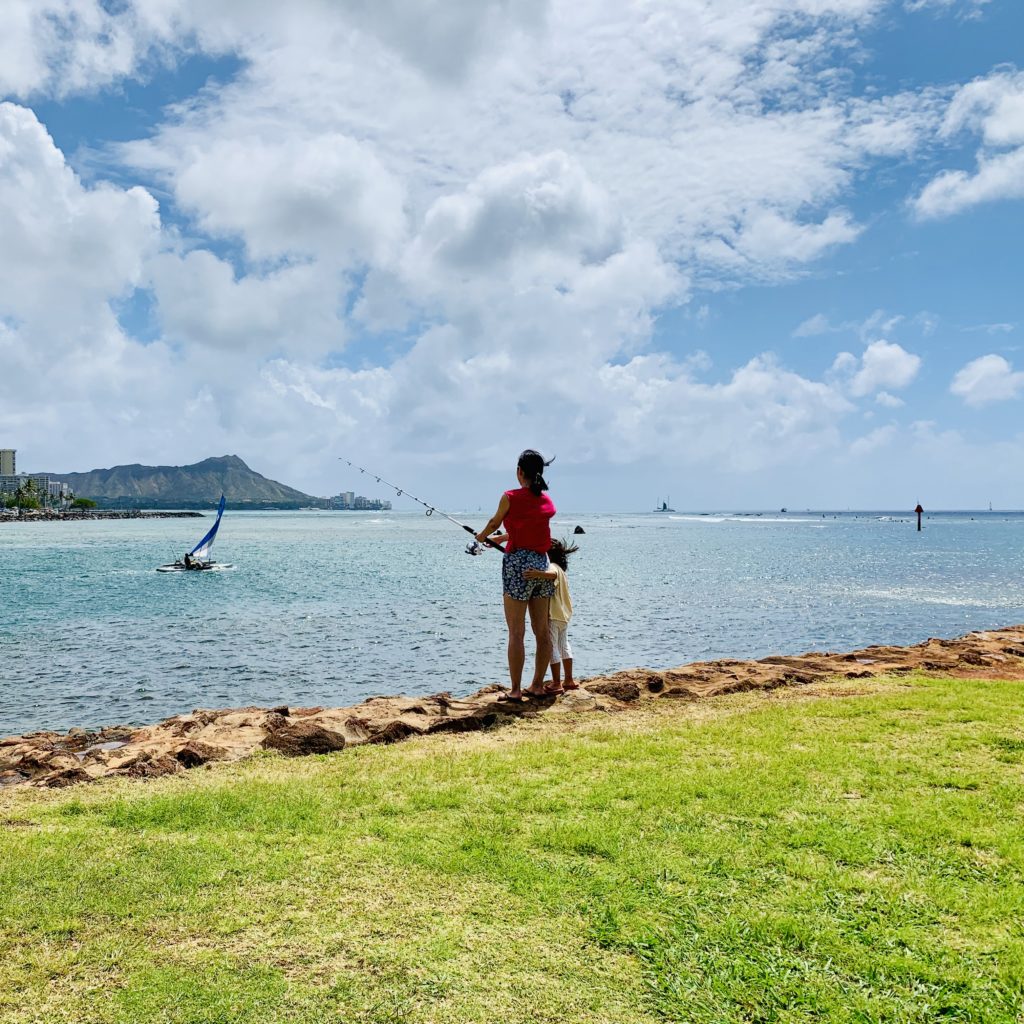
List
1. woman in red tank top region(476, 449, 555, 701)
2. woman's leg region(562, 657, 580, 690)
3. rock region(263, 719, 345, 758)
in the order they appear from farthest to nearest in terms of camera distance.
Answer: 1. woman's leg region(562, 657, 580, 690)
2. woman in red tank top region(476, 449, 555, 701)
3. rock region(263, 719, 345, 758)

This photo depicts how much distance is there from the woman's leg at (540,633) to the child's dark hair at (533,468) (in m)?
1.35

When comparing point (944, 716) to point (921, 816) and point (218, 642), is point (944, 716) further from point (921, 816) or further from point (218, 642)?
point (218, 642)

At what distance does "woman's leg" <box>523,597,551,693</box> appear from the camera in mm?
9781

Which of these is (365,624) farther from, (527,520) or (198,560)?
(198,560)

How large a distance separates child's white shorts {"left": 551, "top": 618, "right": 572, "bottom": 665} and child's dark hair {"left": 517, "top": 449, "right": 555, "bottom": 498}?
6.05 ft

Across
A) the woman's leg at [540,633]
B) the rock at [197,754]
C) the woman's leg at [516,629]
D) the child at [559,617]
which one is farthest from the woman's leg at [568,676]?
the rock at [197,754]

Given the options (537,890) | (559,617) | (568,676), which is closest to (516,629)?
(559,617)

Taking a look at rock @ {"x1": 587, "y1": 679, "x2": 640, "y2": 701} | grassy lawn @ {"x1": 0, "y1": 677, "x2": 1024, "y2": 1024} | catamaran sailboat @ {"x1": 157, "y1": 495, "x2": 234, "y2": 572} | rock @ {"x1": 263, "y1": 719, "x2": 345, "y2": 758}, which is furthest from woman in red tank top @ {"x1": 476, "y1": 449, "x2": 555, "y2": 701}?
catamaran sailboat @ {"x1": 157, "y1": 495, "x2": 234, "y2": 572}

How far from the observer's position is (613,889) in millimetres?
4613

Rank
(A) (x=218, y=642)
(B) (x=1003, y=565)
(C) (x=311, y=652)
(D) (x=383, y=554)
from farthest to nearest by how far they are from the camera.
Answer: (D) (x=383, y=554), (B) (x=1003, y=565), (A) (x=218, y=642), (C) (x=311, y=652)

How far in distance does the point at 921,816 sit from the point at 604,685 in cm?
543

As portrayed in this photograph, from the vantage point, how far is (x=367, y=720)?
9648 mm

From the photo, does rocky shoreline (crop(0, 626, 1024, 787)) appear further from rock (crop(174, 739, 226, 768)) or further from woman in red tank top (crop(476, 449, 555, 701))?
woman in red tank top (crop(476, 449, 555, 701))

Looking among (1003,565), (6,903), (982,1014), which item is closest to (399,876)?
(6,903)
